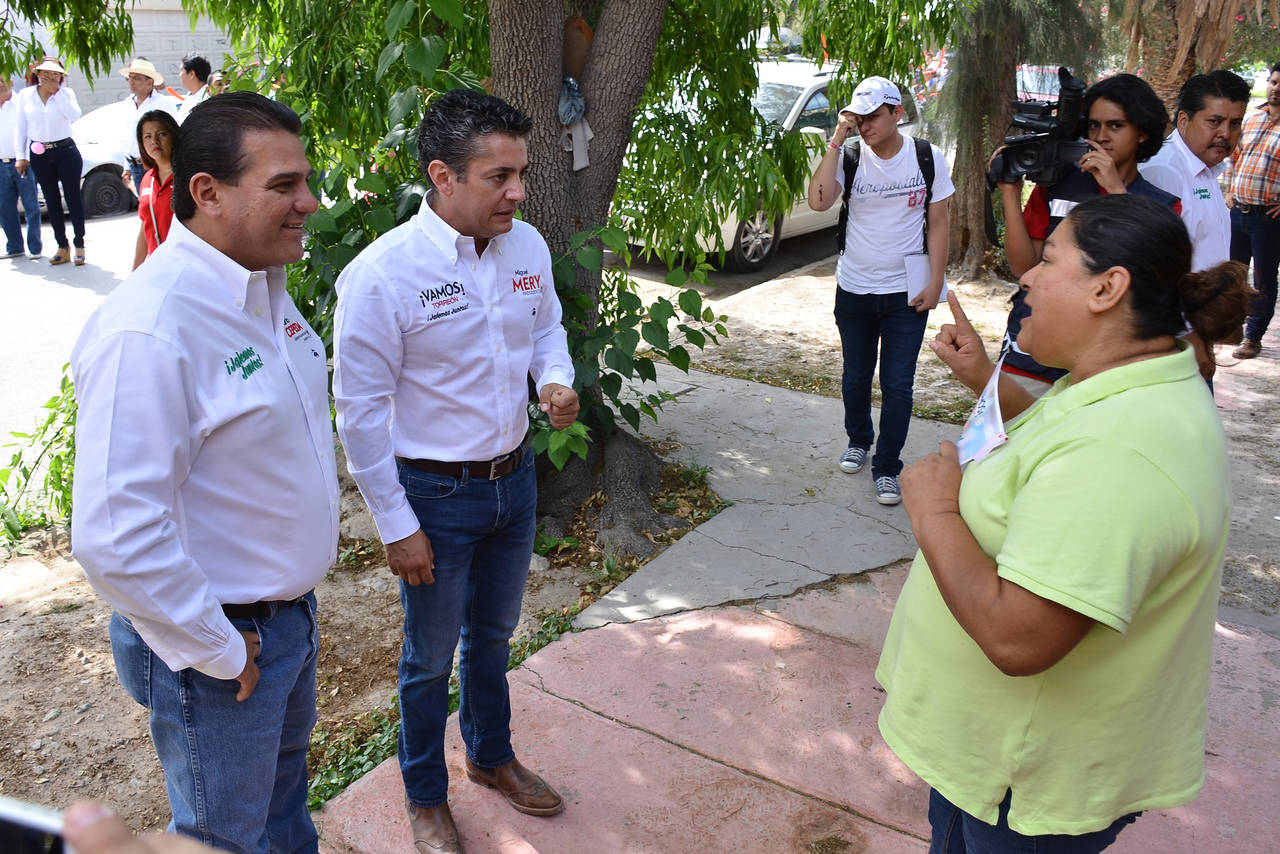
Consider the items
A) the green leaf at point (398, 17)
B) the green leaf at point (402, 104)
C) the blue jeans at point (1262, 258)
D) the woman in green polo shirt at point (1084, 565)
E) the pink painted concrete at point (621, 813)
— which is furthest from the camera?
the blue jeans at point (1262, 258)

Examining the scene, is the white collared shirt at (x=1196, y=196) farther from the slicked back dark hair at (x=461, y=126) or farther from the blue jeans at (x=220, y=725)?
the blue jeans at (x=220, y=725)

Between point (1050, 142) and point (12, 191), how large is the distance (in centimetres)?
1039

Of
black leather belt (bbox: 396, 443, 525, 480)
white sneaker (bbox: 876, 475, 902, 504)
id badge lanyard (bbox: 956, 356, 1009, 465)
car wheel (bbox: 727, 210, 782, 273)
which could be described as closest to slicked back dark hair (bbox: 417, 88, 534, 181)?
black leather belt (bbox: 396, 443, 525, 480)

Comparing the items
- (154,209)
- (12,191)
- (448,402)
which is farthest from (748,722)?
(12,191)

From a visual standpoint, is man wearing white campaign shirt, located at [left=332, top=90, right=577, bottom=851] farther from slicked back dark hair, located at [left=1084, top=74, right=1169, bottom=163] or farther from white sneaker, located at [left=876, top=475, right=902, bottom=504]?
white sneaker, located at [left=876, top=475, right=902, bottom=504]

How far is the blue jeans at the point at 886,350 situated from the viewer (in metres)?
4.91

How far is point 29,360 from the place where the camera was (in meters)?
7.35

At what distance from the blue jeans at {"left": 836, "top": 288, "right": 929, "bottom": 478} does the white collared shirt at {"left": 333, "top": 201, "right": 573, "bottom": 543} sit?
253 centimetres

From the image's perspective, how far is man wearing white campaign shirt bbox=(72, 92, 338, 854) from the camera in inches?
68.0

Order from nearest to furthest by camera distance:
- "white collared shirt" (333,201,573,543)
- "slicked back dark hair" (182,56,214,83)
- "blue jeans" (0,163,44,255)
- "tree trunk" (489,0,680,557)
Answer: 1. "white collared shirt" (333,201,573,543)
2. "tree trunk" (489,0,680,557)
3. "slicked back dark hair" (182,56,214,83)
4. "blue jeans" (0,163,44,255)

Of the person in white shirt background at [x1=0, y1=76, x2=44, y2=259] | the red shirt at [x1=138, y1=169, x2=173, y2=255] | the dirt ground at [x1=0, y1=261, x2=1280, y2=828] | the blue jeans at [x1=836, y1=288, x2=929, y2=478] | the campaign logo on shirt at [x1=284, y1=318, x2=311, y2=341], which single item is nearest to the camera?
the campaign logo on shirt at [x1=284, y1=318, x2=311, y2=341]

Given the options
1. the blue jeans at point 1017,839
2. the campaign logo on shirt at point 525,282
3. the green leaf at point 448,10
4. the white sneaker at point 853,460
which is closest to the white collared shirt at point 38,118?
the green leaf at point 448,10

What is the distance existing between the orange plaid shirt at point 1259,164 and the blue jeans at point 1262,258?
13 cm

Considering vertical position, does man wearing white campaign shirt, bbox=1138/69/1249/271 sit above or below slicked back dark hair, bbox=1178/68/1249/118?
below
